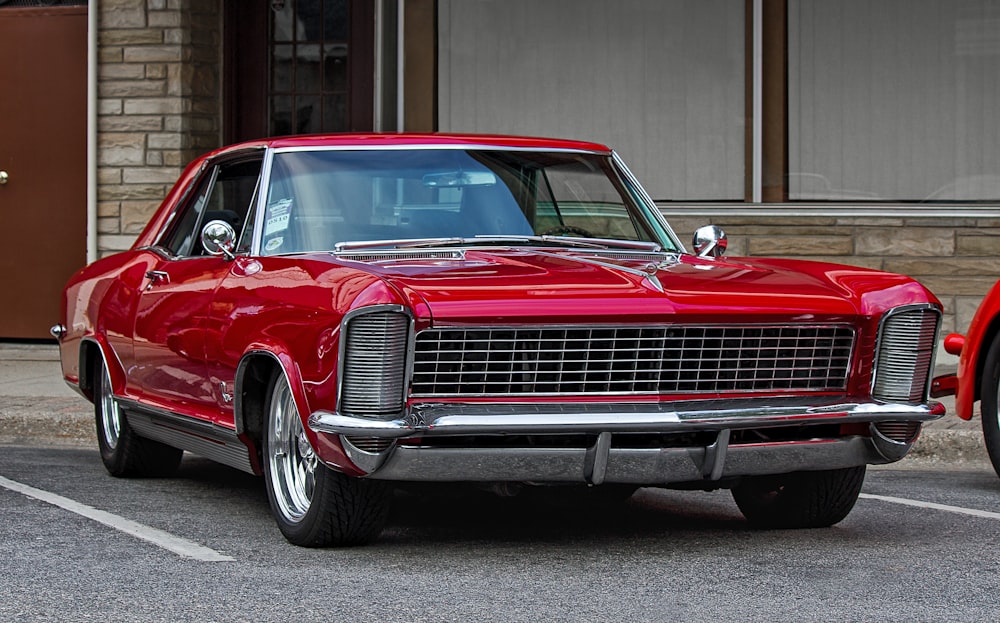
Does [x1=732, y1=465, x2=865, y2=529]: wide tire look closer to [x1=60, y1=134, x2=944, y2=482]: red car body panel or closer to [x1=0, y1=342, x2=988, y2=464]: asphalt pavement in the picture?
[x1=60, y1=134, x2=944, y2=482]: red car body panel

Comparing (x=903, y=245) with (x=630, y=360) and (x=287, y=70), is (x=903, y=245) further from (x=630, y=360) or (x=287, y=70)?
(x=630, y=360)

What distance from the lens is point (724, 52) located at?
40.3ft

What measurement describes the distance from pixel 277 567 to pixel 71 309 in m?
3.18

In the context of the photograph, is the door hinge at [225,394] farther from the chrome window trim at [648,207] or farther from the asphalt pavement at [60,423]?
the asphalt pavement at [60,423]

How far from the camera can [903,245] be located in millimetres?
→ 12008

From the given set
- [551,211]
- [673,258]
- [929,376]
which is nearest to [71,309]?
[551,211]

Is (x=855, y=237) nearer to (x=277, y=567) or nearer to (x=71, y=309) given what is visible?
(x=71, y=309)

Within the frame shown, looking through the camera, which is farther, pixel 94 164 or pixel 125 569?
pixel 94 164

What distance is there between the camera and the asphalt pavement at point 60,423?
329 inches

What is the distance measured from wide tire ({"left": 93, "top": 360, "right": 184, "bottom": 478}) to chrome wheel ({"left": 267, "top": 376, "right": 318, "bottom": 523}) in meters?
1.81

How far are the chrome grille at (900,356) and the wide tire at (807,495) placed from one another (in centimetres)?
45

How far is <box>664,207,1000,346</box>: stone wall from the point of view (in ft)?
39.1

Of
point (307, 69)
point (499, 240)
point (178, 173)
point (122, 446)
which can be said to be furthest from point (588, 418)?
point (307, 69)

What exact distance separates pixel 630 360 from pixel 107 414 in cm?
328
